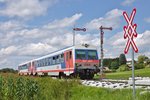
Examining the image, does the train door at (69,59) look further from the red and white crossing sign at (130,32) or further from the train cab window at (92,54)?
the red and white crossing sign at (130,32)

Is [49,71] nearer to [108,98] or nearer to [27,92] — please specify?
[27,92]

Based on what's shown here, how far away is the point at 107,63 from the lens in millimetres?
103750

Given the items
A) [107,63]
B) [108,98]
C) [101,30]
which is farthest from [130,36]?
[107,63]

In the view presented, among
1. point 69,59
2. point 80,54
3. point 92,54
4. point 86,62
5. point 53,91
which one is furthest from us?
point 92,54

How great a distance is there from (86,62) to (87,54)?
92cm

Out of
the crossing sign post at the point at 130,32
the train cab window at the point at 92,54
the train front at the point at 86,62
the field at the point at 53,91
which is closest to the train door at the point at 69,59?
the train front at the point at 86,62

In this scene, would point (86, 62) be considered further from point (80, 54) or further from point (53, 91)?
point (53, 91)

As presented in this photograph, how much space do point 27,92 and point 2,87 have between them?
313 cm

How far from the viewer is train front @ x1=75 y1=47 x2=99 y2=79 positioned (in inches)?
1152

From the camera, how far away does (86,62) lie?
29.8 meters

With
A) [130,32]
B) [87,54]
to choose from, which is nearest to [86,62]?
[87,54]

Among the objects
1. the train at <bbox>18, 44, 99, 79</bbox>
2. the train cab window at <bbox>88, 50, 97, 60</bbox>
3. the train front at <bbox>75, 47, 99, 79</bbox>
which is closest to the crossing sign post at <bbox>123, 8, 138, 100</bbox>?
the train at <bbox>18, 44, 99, 79</bbox>

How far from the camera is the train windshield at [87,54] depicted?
29.9 m

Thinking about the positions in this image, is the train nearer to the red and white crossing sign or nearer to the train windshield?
the train windshield
